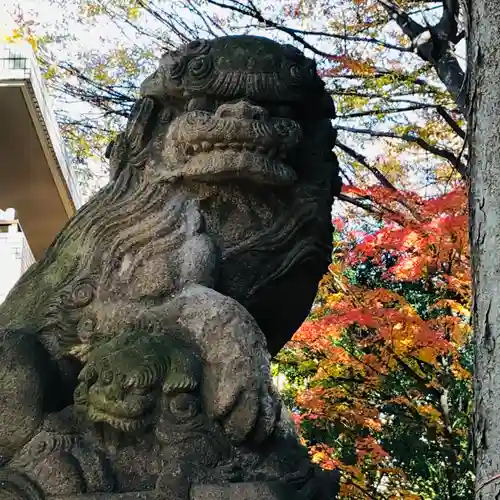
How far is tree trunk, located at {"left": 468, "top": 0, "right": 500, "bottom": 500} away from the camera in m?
1.62

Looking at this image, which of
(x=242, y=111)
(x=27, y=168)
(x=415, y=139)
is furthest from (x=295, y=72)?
(x=27, y=168)

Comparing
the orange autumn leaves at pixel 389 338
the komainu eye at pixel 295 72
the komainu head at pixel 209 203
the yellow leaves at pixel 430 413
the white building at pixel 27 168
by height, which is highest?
the white building at pixel 27 168

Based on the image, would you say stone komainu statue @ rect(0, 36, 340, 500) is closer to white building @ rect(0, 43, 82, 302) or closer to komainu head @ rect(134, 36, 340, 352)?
komainu head @ rect(134, 36, 340, 352)

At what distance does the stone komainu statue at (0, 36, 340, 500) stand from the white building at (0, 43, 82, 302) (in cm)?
428

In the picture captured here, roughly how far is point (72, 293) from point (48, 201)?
619cm

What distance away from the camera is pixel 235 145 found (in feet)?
6.91

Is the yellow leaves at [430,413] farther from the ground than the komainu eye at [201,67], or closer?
closer

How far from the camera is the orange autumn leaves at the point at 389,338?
5777 millimetres

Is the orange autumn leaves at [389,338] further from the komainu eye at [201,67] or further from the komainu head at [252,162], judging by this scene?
the komainu eye at [201,67]

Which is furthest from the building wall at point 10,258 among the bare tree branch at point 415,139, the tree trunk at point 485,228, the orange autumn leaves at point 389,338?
the tree trunk at point 485,228

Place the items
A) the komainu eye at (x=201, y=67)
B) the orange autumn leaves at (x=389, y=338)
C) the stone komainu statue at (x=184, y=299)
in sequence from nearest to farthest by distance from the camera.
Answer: the stone komainu statue at (x=184, y=299) → the komainu eye at (x=201, y=67) → the orange autumn leaves at (x=389, y=338)

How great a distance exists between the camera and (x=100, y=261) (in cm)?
211

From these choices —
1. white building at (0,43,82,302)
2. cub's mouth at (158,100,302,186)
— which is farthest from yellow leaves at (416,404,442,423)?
cub's mouth at (158,100,302,186)

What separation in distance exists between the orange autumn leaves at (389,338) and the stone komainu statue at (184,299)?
135 inches
